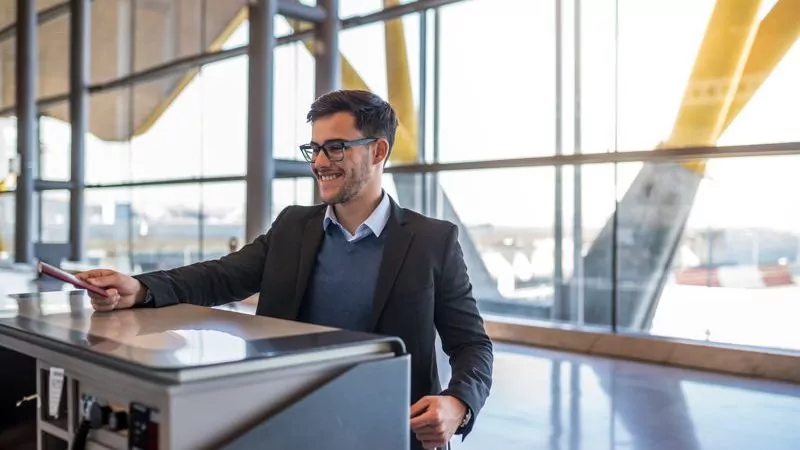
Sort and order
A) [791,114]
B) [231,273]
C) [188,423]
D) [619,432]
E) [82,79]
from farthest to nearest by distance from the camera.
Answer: [82,79] < [791,114] < [619,432] < [231,273] < [188,423]

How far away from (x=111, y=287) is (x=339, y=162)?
0.58 metres

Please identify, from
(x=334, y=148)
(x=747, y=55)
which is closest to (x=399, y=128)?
(x=747, y=55)

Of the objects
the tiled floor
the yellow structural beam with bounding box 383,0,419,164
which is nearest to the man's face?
the tiled floor

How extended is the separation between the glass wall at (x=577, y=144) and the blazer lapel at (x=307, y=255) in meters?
5.29

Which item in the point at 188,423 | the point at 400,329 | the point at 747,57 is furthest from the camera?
the point at 747,57

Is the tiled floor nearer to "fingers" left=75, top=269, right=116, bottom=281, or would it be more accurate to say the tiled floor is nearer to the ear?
the ear

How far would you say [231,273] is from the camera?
1.98 m

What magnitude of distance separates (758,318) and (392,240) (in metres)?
6.60

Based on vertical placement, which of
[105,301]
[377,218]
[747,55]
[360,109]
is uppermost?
[747,55]

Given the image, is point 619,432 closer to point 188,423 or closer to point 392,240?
point 392,240

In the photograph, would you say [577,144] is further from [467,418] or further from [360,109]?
[467,418]

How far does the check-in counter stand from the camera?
3.44ft

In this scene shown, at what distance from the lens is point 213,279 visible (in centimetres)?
195

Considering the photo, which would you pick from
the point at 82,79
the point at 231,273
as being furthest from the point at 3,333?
the point at 82,79
